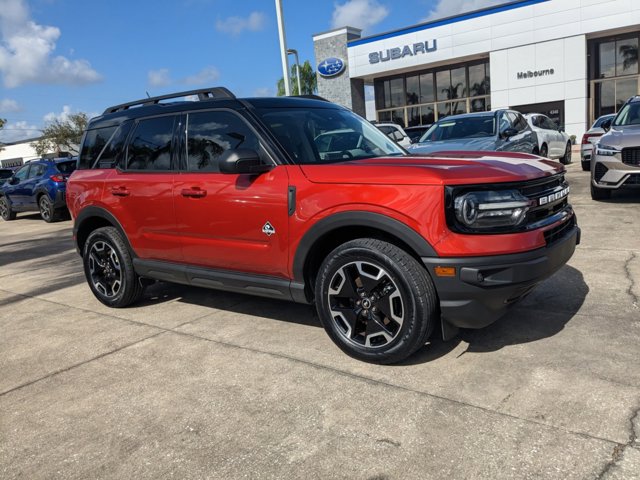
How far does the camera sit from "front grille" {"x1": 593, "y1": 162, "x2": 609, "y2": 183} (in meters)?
8.30

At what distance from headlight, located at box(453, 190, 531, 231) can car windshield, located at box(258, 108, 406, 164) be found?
3.71 ft

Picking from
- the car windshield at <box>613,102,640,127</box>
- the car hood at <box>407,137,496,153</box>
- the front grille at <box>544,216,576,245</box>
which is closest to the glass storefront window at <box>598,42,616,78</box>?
the car windshield at <box>613,102,640,127</box>

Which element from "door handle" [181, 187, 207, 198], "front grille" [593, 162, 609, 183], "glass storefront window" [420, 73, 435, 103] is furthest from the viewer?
"glass storefront window" [420, 73, 435, 103]

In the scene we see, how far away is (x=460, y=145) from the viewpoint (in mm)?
9062

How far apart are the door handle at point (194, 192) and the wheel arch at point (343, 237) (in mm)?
987

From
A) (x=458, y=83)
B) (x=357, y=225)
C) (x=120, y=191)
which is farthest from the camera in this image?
(x=458, y=83)

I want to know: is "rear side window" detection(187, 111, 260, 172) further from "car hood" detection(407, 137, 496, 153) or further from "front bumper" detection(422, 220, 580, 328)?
"car hood" detection(407, 137, 496, 153)

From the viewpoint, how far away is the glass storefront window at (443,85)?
32.2 meters

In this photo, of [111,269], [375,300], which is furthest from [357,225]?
[111,269]

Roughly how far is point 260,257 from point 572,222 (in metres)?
2.26

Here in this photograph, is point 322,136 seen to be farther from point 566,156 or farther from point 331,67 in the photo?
point 331,67

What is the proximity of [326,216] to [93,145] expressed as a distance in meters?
3.09

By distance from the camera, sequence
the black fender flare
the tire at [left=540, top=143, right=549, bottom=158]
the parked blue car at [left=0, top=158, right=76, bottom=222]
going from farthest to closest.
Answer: the parked blue car at [left=0, top=158, right=76, bottom=222], the tire at [left=540, top=143, right=549, bottom=158], the black fender flare

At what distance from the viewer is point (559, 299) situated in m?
4.46
